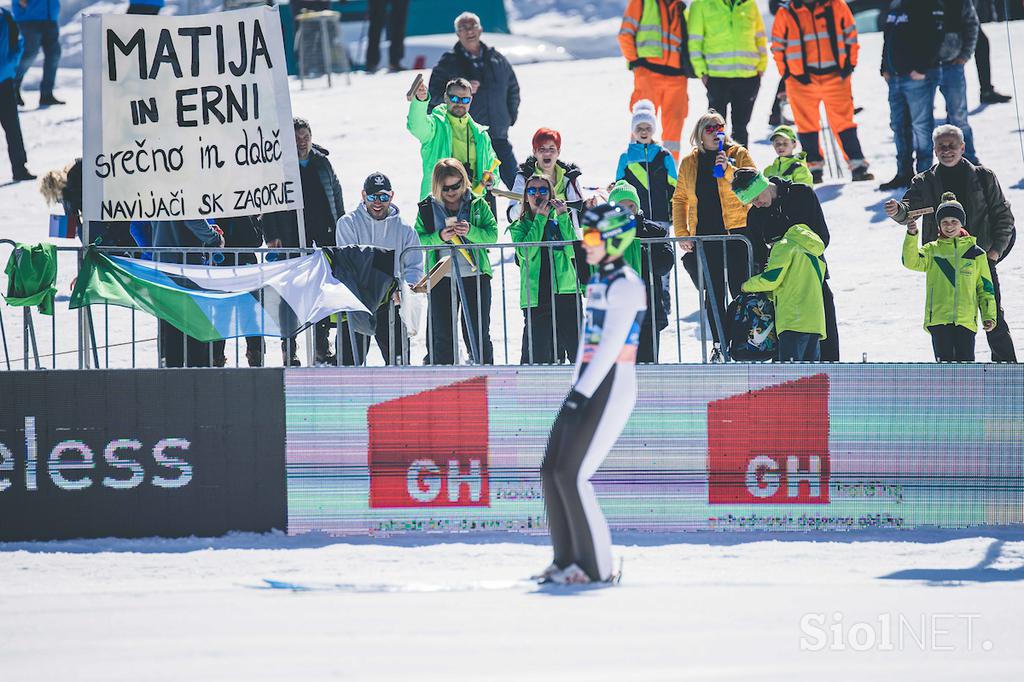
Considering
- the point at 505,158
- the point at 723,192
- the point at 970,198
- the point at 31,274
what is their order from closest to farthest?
the point at 31,274 < the point at 970,198 < the point at 723,192 < the point at 505,158

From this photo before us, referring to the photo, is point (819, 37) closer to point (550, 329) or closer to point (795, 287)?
point (795, 287)

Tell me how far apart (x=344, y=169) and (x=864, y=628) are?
12.2 m

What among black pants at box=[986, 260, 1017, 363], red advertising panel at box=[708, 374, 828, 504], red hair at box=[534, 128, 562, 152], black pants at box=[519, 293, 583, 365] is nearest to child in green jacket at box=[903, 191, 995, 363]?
black pants at box=[986, 260, 1017, 363]

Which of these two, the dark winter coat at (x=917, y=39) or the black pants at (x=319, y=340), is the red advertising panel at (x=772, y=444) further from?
the dark winter coat at (x=917, y=39)

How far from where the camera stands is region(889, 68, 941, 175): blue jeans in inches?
606

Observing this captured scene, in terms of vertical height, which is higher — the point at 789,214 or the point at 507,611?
the point at 789,214

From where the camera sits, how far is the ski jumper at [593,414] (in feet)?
27.2

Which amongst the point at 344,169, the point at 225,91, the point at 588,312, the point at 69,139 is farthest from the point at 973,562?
the point at 69,139

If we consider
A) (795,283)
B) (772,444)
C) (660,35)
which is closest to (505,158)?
(660,35)

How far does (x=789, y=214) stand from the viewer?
1109 centimetres

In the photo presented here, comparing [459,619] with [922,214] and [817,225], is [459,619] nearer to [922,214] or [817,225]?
[817,225]

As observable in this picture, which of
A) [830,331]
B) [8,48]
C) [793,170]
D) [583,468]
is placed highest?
[8,48]

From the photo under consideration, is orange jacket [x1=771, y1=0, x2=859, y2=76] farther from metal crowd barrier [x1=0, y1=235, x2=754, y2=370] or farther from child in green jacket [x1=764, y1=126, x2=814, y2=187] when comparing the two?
metal crowd barrier [x1=0, y1=235, x2=754, y2=370]

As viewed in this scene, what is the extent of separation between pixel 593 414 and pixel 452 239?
325 cm
